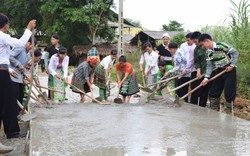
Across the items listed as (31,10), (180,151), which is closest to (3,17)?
(180,151)

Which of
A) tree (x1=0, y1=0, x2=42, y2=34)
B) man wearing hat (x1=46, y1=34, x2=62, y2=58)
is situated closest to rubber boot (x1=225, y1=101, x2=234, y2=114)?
man wearing hat (x1=46, y1=34, x2=62, y2=58)

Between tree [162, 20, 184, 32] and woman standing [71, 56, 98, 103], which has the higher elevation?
tree [162, 20, 184, 32]

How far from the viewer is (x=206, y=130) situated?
475 cm

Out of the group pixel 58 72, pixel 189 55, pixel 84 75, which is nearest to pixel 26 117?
pixel 58 72

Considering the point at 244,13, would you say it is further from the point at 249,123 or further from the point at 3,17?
the point at 3,17

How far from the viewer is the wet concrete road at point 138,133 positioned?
3721mm

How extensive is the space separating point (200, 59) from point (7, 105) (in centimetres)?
381

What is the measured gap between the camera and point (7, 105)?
5.15 metres

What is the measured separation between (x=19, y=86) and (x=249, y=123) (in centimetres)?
357

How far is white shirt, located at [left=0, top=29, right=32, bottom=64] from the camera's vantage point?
191 inches

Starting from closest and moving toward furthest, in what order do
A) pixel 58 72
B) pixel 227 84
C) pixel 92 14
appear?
pixel 227 84 < pixel 58 72 < pixel 92 14

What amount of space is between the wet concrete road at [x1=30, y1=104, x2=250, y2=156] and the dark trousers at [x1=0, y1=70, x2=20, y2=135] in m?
0.29

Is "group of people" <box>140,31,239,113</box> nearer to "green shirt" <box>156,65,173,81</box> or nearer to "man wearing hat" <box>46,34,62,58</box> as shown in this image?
"green shirt" <box>156,65,173,81</box>

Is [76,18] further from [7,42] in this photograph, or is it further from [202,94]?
[7,42]
